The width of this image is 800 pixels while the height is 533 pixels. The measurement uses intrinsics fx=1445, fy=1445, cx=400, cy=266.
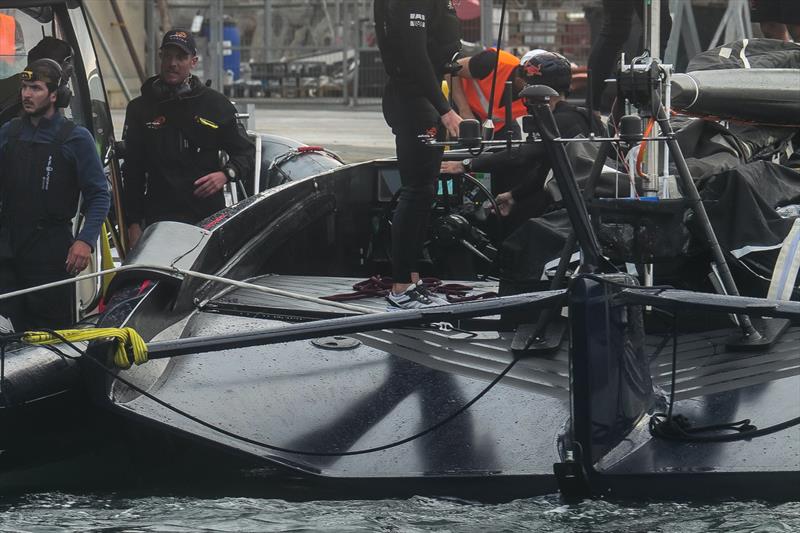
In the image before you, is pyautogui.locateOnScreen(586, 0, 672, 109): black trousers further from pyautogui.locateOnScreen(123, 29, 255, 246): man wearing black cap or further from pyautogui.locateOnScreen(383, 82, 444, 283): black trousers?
pyautogui.locateOnScreen(383, 82, 444, 283): black trousers

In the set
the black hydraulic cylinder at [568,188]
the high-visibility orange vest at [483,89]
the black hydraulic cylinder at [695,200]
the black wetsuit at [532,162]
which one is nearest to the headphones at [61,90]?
the black wetsuit at [532,162]

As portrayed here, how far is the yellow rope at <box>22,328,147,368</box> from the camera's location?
16.3 feet

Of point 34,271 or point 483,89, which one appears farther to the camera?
point 483,89

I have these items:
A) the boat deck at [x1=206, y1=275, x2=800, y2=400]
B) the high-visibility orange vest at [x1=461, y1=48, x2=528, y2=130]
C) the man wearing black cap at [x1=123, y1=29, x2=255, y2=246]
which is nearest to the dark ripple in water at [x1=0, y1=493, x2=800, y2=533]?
the boat deck at [x1=206, y1=275, x2=800, y2=400]

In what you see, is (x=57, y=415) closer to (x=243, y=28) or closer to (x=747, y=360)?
Answer: (x=747, y=360)

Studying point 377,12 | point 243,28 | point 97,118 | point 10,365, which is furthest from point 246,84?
point 10,365

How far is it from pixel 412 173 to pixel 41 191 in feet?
6.02

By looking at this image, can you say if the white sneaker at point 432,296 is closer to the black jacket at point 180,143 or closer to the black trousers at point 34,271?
the black trousers at point 34,271

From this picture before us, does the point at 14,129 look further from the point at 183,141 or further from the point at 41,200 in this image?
the point at 183,141

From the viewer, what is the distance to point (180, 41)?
7.95 metres

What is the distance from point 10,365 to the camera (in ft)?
17.3

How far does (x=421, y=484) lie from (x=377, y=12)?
2606 millimetres

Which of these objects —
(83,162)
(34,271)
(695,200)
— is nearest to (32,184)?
(83,162)

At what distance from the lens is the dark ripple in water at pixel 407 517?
15.2 feet
